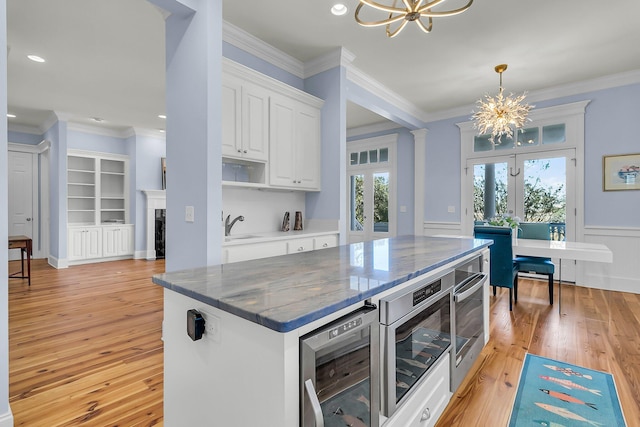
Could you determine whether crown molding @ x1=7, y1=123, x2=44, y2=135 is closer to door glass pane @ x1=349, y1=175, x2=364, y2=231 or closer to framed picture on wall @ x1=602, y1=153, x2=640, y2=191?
door glass pane @ x1=349, y1=175, x2=364, y2=231

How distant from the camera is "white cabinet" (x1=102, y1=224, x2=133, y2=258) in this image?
6.80 m

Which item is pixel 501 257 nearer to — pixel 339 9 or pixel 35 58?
pixel 339 9

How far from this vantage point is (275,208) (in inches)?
149

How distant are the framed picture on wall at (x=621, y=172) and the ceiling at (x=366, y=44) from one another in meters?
1.13

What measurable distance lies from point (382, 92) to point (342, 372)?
14.5 feet

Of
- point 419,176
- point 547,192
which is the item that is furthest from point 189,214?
point 547,192

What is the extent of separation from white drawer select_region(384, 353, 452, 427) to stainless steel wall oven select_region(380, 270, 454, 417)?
0.04 metres

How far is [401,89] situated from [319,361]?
15.1 feet

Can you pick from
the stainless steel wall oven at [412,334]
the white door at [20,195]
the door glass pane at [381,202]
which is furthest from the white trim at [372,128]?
the white door at [20,195]

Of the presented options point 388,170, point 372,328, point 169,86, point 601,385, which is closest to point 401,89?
point 388,170

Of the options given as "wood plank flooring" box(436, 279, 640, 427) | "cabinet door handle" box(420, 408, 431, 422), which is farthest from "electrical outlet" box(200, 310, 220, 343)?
"wood plank flooring" box(436, 279, 640, 427)

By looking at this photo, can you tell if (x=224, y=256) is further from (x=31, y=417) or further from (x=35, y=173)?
(x=35, y=173)

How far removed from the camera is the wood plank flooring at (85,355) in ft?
5.98

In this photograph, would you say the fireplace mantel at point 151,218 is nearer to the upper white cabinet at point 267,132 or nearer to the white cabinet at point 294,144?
the upper white cabinet at point 267,132
